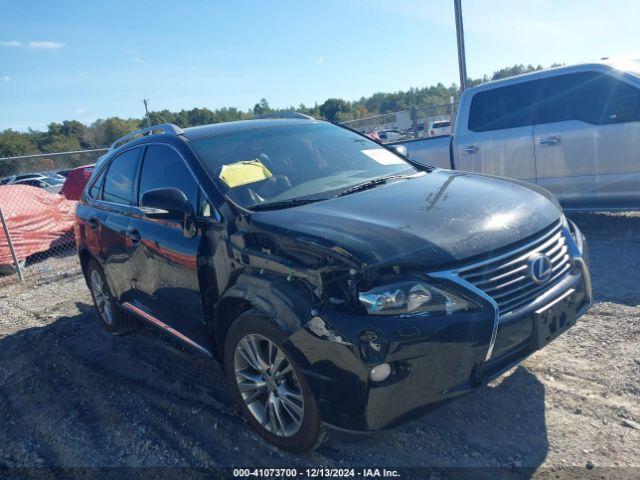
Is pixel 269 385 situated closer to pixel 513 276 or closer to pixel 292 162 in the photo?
pixel 513 276

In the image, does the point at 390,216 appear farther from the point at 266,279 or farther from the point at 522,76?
the point at 522,76

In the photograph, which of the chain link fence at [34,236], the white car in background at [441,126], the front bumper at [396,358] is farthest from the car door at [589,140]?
the white car in background at [441,126]

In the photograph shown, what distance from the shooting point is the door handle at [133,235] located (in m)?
4.01

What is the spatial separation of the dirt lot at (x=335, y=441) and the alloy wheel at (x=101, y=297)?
30 centimetres

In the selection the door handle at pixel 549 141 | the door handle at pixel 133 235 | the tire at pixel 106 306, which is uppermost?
the door handle at pixel 549 141

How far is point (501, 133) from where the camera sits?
7.09 meters

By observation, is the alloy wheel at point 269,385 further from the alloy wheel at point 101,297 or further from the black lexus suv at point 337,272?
the alloy wheel at point 101,297

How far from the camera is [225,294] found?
3080 mm

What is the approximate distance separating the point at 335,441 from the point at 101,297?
11.3 ft

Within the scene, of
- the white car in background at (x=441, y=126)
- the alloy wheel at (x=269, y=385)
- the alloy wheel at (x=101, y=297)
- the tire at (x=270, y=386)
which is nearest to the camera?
the tire at (x=270, y=386)

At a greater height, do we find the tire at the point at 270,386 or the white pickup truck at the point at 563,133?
the white pickup truck at the point at 563,133

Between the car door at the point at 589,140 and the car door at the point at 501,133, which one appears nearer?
the car door at the point at 589,140

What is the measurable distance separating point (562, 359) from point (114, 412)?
317cm

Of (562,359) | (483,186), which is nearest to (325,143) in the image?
(483,186)
